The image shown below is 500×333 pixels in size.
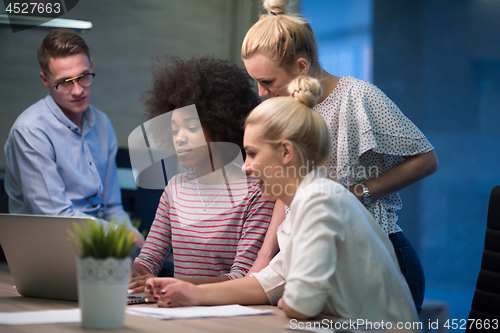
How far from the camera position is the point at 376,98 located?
4.49 ft

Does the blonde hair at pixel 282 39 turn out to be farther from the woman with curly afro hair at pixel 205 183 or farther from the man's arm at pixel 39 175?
the man's arm at pixel 39 175

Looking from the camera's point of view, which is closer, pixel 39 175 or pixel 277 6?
pixel 277 6

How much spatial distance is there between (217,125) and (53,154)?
98 cm

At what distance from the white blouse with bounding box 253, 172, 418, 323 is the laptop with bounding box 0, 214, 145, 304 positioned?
0.42 metres

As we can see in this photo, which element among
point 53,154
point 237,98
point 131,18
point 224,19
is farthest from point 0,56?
point 237,98

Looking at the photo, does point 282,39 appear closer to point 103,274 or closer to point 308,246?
point 308,246

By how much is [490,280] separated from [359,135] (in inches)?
19.6

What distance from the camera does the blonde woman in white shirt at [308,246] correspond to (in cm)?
90

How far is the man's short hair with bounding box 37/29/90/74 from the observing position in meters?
2.43

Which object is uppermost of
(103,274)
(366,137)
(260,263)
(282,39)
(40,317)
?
(282,39)

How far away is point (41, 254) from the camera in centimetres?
110

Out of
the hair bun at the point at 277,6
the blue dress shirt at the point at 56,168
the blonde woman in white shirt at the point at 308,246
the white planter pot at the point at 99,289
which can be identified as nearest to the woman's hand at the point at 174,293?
the blonde woman in white shirt at the point at 308,246

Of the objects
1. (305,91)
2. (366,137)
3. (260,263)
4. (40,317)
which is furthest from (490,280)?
(40,317)

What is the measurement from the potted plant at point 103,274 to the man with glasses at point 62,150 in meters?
1.37
